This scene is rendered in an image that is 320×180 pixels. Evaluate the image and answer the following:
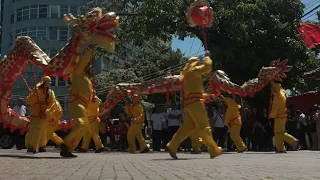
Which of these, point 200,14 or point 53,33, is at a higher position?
point 53,33

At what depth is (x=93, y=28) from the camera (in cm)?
1045

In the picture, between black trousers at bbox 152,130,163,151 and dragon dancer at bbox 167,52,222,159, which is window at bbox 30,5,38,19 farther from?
dragon dancer at bbox 167,52,222,159

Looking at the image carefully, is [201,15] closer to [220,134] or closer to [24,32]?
[220,134]

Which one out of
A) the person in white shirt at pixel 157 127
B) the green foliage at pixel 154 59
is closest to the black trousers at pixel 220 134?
the person in white shirt at pixel 157 127

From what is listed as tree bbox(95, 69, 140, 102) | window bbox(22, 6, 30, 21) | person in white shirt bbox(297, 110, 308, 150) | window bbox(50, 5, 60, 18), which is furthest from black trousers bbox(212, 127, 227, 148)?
window bbox(22, 6, 30, 21)

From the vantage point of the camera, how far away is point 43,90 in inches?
454

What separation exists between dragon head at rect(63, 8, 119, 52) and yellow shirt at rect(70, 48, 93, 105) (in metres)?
0.42

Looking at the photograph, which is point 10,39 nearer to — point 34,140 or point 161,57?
point 161,57

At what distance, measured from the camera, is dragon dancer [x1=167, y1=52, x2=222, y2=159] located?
376 inches

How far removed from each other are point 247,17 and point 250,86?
6.41 meters

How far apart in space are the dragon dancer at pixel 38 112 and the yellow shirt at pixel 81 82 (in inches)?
60.6

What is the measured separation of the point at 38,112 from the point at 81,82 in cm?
182

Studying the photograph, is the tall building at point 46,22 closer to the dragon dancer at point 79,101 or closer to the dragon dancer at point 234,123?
the dragon dancer at point 234,123

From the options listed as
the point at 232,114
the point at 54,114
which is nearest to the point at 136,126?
the point at 54,114
